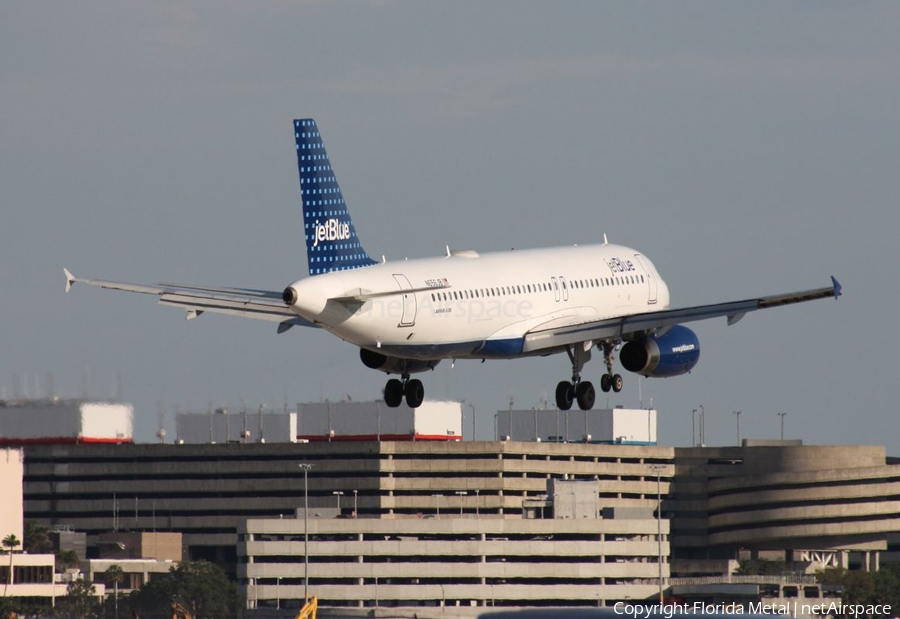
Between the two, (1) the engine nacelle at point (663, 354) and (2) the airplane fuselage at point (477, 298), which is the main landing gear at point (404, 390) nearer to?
(2) the airplane fuselage at point (477, 298)

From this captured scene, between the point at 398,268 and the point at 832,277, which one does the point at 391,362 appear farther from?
the point at 832,277

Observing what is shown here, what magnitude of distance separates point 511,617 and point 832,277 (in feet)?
88.8

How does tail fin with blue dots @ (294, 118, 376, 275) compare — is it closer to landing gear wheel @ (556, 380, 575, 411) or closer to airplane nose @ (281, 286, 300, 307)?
airplane nose @ (281, 286, 300, 307)

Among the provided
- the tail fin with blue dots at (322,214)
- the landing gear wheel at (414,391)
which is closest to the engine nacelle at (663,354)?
the landing gear wheel at (414,391)

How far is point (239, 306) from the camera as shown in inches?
3059

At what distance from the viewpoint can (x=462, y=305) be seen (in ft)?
258

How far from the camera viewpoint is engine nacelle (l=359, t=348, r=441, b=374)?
260 ft

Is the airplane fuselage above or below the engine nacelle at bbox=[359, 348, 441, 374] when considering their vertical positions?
above

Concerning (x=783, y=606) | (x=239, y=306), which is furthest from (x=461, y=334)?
(x=783, y=606)

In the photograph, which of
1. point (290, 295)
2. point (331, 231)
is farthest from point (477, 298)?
point (290, 295)

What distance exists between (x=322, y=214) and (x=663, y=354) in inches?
722

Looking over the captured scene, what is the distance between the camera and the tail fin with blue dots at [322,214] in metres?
75.7

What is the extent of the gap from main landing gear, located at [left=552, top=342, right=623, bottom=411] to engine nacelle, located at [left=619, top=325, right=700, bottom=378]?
0.75 metres

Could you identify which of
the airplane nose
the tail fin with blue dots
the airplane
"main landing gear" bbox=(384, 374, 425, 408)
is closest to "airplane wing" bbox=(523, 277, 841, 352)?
the airplane
